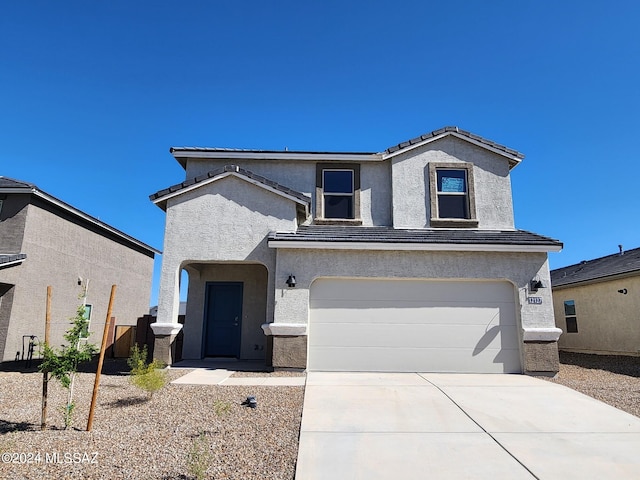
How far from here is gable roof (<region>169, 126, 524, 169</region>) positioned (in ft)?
42.7

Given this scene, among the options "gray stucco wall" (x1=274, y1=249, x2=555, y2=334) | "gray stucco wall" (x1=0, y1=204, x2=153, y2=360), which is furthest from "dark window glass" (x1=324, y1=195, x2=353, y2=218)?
"gray stucco wall" (x1=0, y1=204, x2=153, y2=360)

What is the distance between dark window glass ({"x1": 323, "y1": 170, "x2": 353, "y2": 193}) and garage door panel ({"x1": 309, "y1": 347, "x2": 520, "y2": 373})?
17.3 ft

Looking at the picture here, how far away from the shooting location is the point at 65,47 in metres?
11.9

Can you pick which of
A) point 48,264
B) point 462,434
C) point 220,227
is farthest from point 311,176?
point 462,434

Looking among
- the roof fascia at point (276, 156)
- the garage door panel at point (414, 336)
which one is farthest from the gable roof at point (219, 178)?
the garage door panel at point (414, 336)

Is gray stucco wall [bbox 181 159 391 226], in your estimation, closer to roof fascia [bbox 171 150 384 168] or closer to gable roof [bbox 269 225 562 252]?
roof fascia [bbox 171 150 384 168]

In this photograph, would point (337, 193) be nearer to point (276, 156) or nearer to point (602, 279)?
point (276, 156)

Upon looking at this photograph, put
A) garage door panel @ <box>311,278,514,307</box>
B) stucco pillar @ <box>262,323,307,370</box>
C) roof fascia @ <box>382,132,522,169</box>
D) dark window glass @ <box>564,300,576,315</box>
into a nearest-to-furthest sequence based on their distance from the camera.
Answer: stucco pillar @ <box>262,323,307,370</box> < garage door panel @ <box>311,278,514,307</box> < roof fascia @ <box>382,132,522,169</box> < dark window glass @ <box>564,300,576,315</box>

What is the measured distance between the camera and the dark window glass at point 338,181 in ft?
43.4

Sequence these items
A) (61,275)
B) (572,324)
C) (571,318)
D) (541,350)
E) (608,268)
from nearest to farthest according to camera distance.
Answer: (541,350)
(61,275)
(608,268)
(572,324)
(571,318)

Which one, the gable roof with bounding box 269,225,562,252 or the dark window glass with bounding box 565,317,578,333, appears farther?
the dark window glass with bounding box 565,317,578,333

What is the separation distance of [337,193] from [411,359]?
5.65m

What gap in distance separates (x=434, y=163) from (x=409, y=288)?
15.2ft

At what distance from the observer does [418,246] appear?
10328 millimetres
